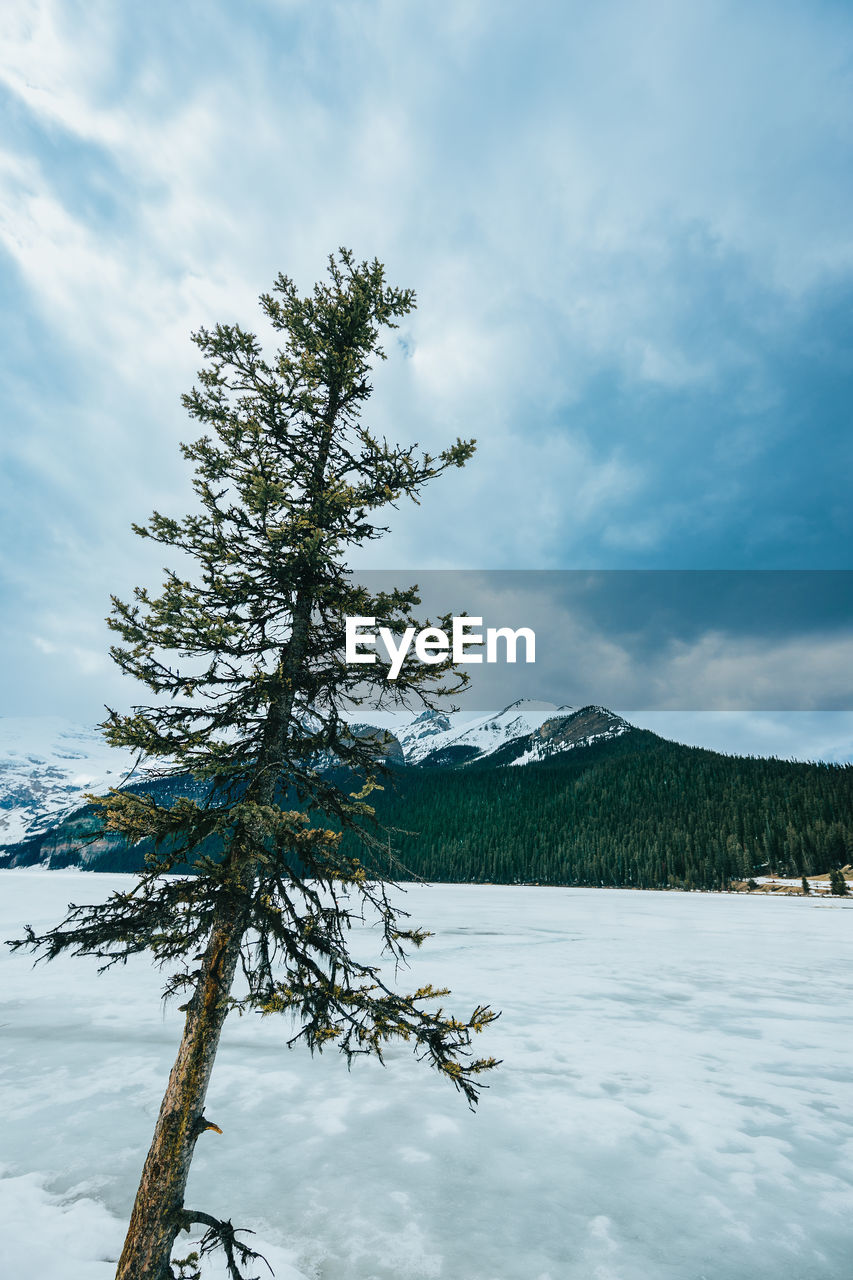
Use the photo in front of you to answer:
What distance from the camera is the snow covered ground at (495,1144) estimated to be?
20.6 ft

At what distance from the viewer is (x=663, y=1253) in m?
6.27

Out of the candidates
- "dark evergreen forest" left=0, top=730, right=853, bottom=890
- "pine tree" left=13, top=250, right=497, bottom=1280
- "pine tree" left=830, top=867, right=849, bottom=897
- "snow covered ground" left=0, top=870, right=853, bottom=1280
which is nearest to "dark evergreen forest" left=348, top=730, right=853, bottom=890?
"dark evergreen forest" left=0, top=730, right=853, bottom=890

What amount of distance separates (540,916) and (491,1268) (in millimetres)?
40377

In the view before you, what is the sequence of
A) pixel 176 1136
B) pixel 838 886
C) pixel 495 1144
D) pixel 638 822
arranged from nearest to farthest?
pixel 176 1136 < pixel 495 1144 < pixel 838 886 < pixel 638 822

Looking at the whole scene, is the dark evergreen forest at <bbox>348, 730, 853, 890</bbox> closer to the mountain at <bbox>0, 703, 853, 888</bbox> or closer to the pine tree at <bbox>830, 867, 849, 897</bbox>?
the mountain at <bbox>0, 703, 853, 888</bbox>

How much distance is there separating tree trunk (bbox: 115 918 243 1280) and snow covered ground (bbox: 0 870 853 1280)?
6.13 ft

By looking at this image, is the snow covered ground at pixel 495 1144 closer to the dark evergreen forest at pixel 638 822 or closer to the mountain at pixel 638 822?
the mountain at pixel 638 822

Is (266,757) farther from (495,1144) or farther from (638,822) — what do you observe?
(638,822)

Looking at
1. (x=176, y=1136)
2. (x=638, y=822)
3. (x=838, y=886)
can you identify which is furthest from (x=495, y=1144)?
(x=638, y=822)

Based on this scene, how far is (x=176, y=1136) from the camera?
496 cm

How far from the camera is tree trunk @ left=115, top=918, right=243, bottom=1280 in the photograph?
4.75 meters

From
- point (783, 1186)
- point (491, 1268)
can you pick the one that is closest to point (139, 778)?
point (491, 1268)

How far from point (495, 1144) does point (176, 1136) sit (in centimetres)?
593

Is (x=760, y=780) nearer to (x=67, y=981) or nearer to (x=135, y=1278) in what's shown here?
(x=67, y=981)
